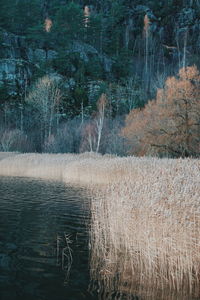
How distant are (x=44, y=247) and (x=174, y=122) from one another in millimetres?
23280

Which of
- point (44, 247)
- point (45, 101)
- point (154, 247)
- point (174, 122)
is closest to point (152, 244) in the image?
point (154, 247)

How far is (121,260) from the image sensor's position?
27.7 ft

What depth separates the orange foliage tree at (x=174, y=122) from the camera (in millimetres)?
30141

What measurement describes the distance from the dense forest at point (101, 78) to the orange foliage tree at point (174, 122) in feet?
0.30

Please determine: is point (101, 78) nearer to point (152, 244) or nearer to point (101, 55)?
point (101, 55)

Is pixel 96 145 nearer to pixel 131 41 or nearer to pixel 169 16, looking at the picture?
pixel 131 41

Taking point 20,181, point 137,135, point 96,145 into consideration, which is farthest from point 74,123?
point 20,181

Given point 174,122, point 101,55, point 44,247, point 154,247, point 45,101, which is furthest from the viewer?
point 101,55

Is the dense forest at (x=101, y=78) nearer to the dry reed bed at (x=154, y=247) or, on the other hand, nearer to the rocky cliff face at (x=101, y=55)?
the rocky cliff face at (x=101, y=55)

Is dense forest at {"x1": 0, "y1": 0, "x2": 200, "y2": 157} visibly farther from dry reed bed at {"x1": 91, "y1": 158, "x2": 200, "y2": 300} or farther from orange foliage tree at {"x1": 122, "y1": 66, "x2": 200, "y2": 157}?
dry reed bed at {"x1": 91, "y1": 158, "x2": 200, "y2": 300}

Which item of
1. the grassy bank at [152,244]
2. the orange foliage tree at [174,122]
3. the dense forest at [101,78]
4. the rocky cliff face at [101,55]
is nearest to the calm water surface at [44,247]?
the grassy bank at [152,244]

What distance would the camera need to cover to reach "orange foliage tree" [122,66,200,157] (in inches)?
1187

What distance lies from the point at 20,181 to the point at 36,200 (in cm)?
713

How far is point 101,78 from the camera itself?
232 ft
